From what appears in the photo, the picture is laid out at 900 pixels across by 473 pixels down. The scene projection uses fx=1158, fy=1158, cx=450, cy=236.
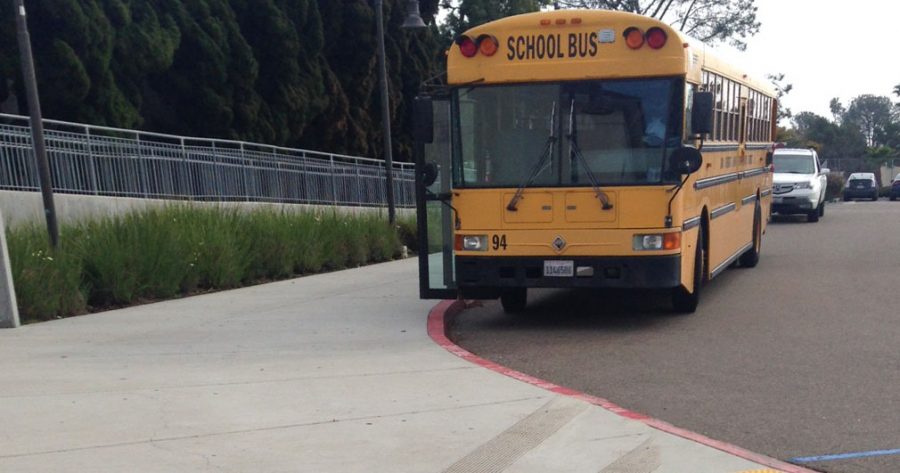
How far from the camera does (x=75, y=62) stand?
20.3 m

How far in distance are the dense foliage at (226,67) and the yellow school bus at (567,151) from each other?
10793 mm

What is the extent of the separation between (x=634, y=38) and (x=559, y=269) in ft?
7.92

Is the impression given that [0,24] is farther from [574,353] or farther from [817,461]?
[817,461]

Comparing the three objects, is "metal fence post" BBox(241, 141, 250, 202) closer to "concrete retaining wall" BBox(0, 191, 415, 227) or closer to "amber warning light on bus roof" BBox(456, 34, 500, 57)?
"concrete retaining wall" BBox(0, 191, 415, 227)

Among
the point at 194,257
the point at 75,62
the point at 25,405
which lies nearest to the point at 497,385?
the point at 25,405

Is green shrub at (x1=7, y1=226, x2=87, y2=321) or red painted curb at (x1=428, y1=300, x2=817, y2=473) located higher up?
green shrub at (x1=7, y1=226, x2=87, y2=321)

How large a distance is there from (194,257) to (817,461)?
10602 mm

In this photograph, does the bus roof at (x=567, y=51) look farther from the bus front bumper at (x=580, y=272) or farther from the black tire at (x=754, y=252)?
the black tire at (x=754, y=252)

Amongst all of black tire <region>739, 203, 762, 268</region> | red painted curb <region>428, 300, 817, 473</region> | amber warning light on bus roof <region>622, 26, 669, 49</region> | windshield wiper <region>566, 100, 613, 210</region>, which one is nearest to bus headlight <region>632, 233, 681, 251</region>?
windshield wiper <region>566, 100, 613, 210</region>

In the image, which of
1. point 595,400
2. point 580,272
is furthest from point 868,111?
point 595,400

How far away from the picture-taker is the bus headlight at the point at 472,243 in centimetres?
1184

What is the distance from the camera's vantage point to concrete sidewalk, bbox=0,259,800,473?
6602 mm

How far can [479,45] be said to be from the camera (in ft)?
38.8

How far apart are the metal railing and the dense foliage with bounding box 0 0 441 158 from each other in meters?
0.76
